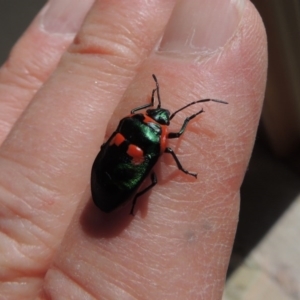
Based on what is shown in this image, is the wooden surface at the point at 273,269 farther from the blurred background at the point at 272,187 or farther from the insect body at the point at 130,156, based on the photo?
the insect body at the point at 130,156

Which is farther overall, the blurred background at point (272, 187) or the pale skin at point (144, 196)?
the blurred background at point (272, 187)

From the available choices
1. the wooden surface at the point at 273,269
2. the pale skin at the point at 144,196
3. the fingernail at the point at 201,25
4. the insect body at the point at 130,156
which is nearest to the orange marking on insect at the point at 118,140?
the insect body at the point at 130,156

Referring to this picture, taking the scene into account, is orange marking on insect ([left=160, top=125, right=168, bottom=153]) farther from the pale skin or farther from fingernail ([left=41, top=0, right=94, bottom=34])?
fingernail ([left=41, top=0, right=94, bottom=34])

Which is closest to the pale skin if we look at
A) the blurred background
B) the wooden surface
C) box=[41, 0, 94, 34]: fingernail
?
box=[41, 0, 94, 34]: fingernail

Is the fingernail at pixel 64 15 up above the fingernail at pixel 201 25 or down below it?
below

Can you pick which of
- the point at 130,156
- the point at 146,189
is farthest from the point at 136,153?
the point at 146,189

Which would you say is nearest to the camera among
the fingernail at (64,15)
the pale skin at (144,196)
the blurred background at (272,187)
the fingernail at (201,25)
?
the pale skin at (144,196)
